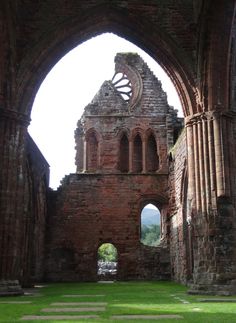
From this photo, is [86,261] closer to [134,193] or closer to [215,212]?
[134,193]

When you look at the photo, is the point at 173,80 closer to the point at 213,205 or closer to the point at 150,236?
the point at 213,205

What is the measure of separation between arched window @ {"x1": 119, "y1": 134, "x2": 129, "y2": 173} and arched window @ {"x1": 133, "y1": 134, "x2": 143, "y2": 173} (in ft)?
1.25

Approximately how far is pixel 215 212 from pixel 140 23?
16.3 ft

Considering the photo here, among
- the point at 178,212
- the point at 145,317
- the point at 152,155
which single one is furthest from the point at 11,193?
the point at 152,155

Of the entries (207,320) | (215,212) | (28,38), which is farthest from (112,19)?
(207,320)

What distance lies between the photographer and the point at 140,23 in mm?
11805

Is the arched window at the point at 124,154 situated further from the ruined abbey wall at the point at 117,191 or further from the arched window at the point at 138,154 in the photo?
the arched window at the point at 138,154

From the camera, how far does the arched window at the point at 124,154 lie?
2286 cm

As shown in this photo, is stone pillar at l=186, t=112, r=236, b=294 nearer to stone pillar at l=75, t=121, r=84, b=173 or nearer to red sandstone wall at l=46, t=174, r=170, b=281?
red sandstone wall at l=46, t=174, r=170, b=281

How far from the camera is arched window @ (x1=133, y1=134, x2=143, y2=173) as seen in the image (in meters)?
22.8

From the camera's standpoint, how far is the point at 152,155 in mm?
22969

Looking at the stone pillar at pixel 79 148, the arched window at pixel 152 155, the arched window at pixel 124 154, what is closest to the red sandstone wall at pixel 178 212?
the arched window at pixel 152 155

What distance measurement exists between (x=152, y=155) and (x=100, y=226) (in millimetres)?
4744

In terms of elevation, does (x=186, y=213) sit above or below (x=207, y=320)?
above
